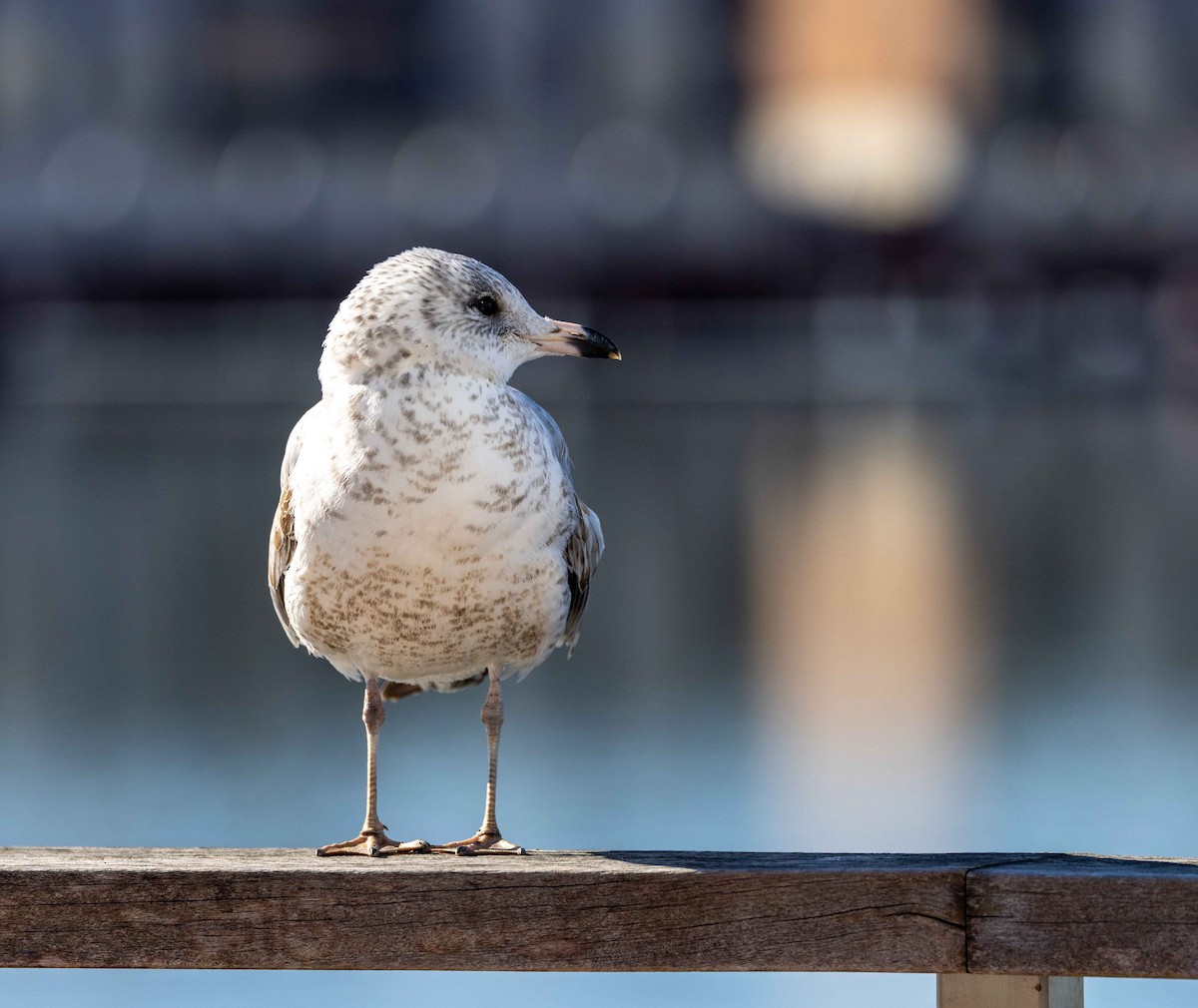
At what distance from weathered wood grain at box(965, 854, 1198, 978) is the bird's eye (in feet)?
3.42

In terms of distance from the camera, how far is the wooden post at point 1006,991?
2.17m

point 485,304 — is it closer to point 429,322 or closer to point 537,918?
point 429,322

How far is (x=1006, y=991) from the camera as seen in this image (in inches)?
86.7

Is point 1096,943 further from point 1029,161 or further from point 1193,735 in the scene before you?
point 1029,161

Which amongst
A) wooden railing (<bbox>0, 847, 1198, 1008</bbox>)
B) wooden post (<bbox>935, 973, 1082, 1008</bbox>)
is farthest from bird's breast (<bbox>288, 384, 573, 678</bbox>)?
wooden post (<bbox>935, 973, 1082, 1008</bbox>)

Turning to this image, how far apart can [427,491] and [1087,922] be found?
3.17 ft

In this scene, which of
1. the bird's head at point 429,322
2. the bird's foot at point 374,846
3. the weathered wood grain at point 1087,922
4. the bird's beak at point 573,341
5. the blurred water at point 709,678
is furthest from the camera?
the blurred water at point 709,678

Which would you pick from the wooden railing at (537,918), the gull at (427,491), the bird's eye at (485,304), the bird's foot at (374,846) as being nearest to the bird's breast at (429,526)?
the gull at (427,491)

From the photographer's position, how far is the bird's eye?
2.74m

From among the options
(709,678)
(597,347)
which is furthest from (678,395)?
(597,347)

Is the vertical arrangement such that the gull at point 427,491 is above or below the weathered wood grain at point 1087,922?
above

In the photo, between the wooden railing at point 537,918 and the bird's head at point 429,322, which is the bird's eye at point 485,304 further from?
the wooden railing at point 537,918

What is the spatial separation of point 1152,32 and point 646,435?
1018 inches

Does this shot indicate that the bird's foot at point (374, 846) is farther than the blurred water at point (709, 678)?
No
